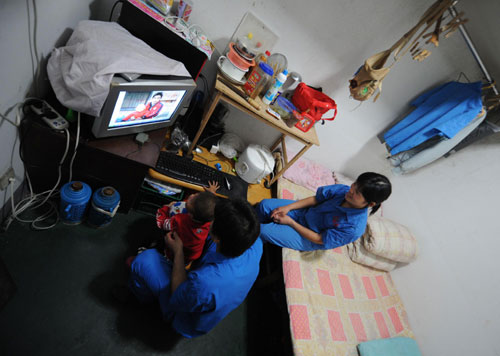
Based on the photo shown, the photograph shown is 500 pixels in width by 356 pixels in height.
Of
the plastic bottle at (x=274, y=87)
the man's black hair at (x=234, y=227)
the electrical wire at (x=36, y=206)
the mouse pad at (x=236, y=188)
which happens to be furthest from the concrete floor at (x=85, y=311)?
the plastic bottle at (x=274, y=87)

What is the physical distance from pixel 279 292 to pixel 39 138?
187 cm

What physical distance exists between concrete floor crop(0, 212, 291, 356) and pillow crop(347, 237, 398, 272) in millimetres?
776

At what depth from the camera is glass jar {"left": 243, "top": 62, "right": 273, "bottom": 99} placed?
61.1 inches

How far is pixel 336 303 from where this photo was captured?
174cm

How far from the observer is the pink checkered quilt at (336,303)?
1.51 m

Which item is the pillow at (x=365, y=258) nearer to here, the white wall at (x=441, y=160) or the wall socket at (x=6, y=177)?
the white wall at (x=441, y=160)

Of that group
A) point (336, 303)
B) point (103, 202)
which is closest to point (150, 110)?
point (103, 202)

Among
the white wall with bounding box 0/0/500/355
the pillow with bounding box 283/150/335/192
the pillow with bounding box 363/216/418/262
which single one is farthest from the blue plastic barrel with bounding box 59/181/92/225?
the pillow with bounding box 363/216/418/262

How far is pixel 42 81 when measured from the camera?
4.08ft

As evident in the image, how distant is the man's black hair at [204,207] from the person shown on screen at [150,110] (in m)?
0.59

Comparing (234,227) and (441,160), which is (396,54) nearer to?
(441,160)

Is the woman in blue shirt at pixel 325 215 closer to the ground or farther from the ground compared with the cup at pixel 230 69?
closer to the ground

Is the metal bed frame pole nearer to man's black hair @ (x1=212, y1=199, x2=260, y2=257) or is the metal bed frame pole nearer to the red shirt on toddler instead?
man's black hair @ (x1=212, y1=199, x2=260, y2=257)

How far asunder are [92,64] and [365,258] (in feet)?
7.58
